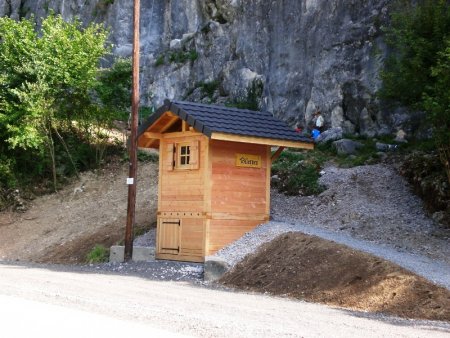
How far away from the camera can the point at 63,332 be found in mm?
6766

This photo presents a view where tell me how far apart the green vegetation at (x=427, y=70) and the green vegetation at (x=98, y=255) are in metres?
9.74

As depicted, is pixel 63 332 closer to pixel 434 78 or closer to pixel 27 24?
pixel 434 78

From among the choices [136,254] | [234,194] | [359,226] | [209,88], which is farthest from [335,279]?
[209,88]

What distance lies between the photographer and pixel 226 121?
1595cm

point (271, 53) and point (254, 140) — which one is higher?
point (271, 53)

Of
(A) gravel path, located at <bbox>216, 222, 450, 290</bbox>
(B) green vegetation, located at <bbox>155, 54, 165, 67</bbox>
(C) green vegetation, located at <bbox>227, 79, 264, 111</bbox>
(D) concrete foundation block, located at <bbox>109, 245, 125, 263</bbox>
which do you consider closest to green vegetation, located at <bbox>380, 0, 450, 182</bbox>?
(A) gravel path, located at <bbox>216, 222, 450, 290</bbox>

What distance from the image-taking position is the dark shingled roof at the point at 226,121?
1535cm

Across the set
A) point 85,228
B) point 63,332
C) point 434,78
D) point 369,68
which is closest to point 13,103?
point 85,228

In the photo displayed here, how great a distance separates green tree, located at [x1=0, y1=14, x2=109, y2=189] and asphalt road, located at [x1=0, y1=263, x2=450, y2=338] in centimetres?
1411

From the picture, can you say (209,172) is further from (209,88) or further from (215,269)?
(209,88)

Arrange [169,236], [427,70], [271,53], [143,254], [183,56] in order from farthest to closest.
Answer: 1. [183,56]
2. [271,53]
3. [143,254]
4. [427,70]
5. [169,236]

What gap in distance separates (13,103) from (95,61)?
13.1 ft

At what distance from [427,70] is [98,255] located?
10693mm

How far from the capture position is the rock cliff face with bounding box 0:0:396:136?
2669 centimetres
